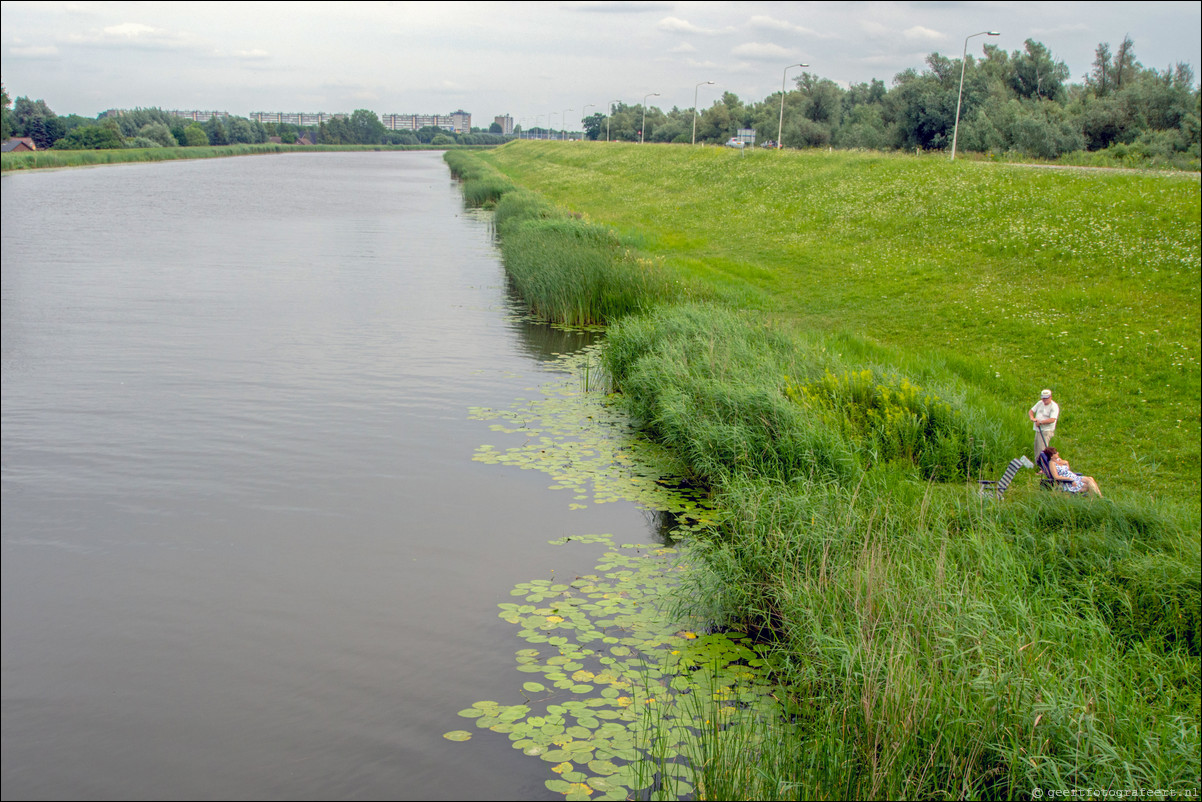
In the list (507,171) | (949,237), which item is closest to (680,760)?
(949,237)

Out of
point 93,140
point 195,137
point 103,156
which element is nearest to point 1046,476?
point 103,156

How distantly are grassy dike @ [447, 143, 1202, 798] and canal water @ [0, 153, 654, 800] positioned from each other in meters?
1.74

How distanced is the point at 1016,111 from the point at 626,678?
49.8m

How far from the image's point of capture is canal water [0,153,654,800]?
19.1 ft

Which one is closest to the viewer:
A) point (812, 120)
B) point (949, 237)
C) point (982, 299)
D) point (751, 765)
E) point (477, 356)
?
point (751, 765)

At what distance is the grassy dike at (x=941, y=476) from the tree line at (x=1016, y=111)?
59.1 feet

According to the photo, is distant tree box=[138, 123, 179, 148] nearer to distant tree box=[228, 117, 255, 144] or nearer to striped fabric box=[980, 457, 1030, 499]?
distant tree box=[228, 117, 255, 144]

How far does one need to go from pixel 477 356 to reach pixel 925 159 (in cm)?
2487

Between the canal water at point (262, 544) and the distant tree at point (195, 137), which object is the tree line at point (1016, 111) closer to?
the canal water at point (262, 544)

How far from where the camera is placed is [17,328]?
17406 millimetres

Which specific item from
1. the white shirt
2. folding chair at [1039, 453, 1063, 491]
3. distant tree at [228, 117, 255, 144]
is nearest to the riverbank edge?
distant tree at [228, 117, 255, 144]

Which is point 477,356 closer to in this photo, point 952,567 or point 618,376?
point 618,376

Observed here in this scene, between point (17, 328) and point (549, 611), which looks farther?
point (17, 328)

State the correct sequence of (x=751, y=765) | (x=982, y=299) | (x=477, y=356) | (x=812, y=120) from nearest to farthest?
(x=751, y=765), (x=477, y=356), (x=982, y=299), (x=812, y=120)
